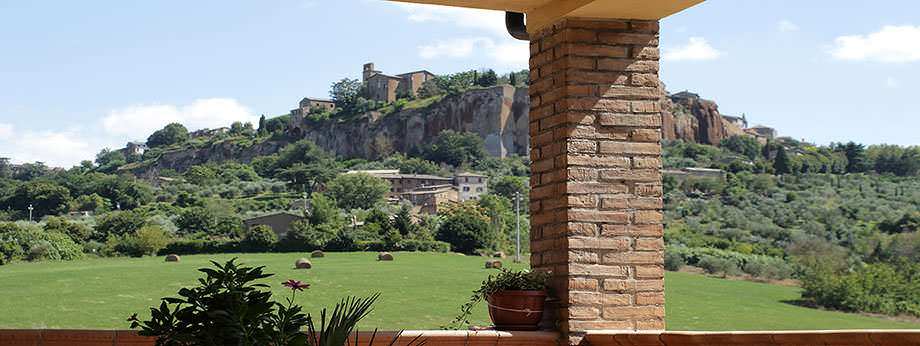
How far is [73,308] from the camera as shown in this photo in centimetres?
3716

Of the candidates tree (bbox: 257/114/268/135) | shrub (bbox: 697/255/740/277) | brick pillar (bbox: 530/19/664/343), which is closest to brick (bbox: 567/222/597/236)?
brick pillar (bbox: 530/19/664/343)

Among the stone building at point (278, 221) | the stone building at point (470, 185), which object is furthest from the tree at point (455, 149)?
the stone building at point (278, 221)

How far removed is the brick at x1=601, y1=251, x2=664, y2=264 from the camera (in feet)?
11.8

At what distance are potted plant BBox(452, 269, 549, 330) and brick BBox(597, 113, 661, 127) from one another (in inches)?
24.4

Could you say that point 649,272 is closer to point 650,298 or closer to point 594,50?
point 650,298

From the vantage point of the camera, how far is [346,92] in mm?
69750

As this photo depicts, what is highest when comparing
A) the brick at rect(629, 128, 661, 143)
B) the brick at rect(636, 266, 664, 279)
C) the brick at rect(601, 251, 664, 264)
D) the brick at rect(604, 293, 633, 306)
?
the brick at rect(629, 128, 661, 143)

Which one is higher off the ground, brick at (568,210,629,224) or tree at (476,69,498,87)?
tree at (476,69,498,87)

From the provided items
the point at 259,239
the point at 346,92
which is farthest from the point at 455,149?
the point at 259,239

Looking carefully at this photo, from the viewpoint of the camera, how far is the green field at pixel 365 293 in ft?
119

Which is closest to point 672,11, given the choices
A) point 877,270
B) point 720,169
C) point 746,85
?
point 877,270

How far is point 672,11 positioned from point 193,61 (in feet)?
212

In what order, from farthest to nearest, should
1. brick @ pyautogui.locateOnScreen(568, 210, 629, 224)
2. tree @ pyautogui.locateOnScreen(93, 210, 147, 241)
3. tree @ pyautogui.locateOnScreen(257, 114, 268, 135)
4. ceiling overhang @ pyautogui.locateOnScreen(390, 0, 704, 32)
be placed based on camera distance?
tree @ pyautogui.locateOnScreen(257, 114, 268, 135) < tree @ pyautogui.locateOnScreen(93, 210, 147, 241) < brick @ pyautogui.locateOnScreen(568, 210, 629, 224) < ceiling overhang @ pyautogui.locateOnScreen(390, 0, 704, 32)

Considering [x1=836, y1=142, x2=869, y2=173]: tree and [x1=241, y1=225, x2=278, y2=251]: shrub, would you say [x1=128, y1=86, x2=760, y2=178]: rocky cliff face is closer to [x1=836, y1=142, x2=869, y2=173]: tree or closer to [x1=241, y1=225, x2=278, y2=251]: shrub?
[x1=836, y1=142, x2=869, y2=173]: tree
